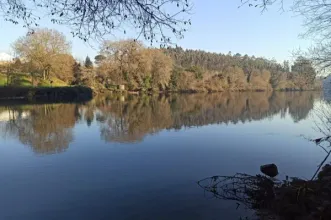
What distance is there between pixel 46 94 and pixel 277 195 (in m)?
36.6

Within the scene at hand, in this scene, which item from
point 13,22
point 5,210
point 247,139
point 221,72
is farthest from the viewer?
point 221,72

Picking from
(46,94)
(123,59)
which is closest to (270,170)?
(46,94)

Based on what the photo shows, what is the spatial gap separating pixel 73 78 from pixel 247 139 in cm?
4431

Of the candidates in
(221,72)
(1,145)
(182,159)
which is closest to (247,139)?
(182,159)

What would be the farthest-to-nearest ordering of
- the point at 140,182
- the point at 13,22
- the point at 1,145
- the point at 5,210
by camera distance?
1. the point at 1,145
2. the point at 140,182
3. the point at 5,210
4. the point at 13,22

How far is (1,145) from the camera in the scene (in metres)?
12.0

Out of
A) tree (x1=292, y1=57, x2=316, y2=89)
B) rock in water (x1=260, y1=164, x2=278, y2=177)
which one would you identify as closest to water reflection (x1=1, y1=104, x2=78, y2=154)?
rock in water (x1=260, y1=164, x2=278, y2=177)

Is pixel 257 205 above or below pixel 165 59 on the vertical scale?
below

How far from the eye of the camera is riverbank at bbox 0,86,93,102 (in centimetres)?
3576

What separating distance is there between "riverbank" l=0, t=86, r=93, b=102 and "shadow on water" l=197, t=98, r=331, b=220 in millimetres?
31678

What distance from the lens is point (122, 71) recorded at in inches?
2206

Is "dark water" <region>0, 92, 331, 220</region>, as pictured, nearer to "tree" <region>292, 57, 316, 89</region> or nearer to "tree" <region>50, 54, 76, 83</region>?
"tree" <region>292, 57, 316, 89</region>

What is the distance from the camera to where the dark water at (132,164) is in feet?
19.9

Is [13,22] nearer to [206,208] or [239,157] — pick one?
[206,208]
